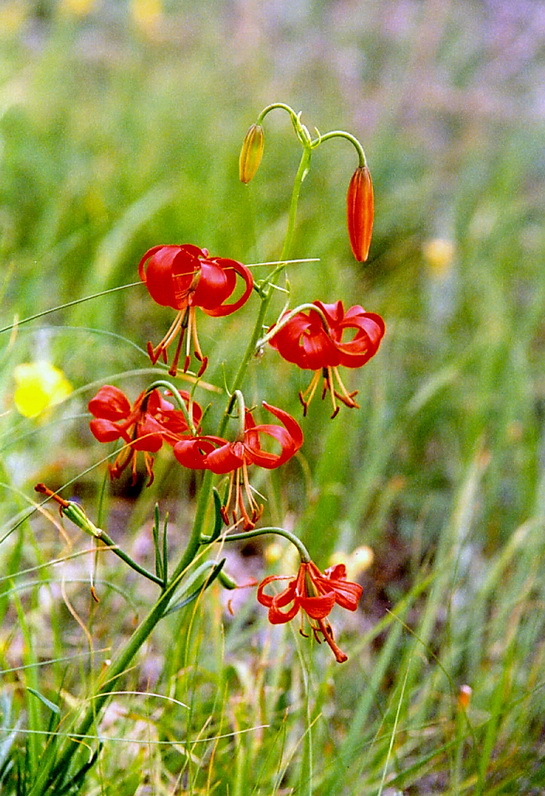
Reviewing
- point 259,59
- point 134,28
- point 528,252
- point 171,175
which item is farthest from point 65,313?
point 134,28

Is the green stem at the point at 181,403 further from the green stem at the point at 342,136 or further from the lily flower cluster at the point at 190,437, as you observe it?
the green stem at the point at 342,136

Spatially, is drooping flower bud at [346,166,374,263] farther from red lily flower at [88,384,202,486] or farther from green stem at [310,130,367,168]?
red lily flower at [88,384,202,486]

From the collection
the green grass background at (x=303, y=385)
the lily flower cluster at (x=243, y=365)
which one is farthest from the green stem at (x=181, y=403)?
the green grass background at (x=303, y=385)

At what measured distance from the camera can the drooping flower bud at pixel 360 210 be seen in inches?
39.1

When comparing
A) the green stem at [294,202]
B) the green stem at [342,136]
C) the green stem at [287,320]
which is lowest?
the green stem at [287,320]

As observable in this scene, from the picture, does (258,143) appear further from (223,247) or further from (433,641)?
(223,247)

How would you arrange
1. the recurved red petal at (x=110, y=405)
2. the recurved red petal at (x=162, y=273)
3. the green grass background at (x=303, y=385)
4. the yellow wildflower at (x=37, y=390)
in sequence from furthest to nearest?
the yellow wildflower at (x=37, y=390), the green grass background at (x=303, y=385), the recurved red petal at (x=110, y=405), the recurved red petal at (x=162, y=273)

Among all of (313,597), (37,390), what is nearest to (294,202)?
(313,597)

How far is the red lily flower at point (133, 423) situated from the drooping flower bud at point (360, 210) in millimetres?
241

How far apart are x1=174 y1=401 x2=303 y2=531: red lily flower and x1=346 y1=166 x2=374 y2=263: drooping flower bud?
0.21 metres

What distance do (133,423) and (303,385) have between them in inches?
47.9

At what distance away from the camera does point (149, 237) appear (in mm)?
2869

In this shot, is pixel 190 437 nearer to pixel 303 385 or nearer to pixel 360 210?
pixel 360 210

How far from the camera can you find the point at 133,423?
977 millimetres
